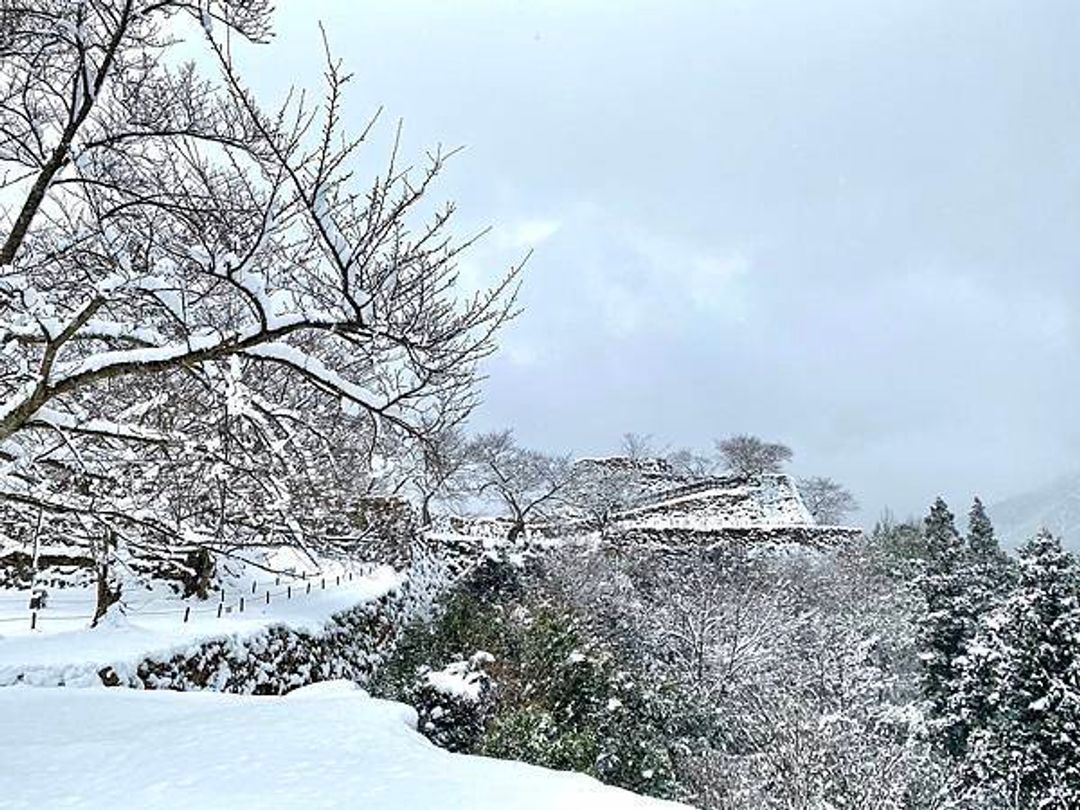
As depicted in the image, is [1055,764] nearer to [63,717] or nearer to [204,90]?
[63,717]

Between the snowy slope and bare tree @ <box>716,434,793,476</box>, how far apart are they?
3543 centimetres

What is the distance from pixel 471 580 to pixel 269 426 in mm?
16867

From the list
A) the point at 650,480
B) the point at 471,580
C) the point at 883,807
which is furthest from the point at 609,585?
the point at 650,480

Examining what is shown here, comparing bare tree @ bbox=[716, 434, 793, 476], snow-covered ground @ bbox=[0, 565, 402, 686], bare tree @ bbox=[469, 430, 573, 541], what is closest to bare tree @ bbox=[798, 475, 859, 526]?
bare tree @ bbox=[716, 434, 793, 476]

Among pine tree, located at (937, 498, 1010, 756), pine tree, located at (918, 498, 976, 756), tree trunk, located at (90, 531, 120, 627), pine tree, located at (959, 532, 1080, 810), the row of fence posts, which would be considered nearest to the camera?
tree trunk, located at (90, 531, 120, 627)

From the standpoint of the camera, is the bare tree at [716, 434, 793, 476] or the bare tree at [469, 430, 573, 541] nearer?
the bare tree at [469, 430, 573, 541]

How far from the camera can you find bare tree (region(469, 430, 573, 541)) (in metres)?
28.9

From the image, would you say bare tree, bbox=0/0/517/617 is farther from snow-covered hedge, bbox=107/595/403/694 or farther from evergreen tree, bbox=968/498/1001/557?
evergreen tree, bbox=968/498/1001/557

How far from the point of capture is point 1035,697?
46.0ft

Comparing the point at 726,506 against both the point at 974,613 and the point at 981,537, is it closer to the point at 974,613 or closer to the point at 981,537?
the point at 981,537

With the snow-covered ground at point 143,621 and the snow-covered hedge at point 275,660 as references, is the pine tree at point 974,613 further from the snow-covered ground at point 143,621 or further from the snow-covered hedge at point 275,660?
the snow-covered ground at point 143,621

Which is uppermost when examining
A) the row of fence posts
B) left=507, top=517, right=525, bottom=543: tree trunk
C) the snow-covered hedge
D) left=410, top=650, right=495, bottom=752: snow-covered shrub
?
left=507, top=517, right=525, bottom=543: tree trunk

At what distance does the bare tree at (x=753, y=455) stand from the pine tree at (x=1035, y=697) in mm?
23759

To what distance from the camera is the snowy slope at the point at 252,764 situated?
11.7 feet
